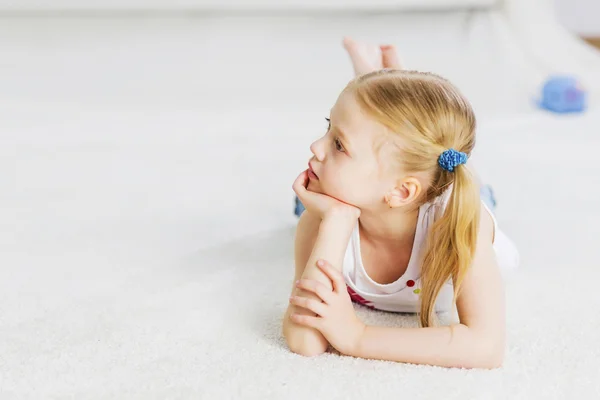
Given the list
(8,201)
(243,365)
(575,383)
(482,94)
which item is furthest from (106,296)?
(482,94)

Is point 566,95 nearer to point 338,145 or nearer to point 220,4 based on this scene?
point 220,4

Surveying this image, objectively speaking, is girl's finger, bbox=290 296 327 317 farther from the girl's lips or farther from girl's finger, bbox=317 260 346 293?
the girl's lips

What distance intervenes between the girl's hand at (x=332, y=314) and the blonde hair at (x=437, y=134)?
4.9 inches

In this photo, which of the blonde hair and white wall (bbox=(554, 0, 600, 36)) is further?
white wall (bbox=(554, 0, 600, 36))

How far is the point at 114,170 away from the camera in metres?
1.75

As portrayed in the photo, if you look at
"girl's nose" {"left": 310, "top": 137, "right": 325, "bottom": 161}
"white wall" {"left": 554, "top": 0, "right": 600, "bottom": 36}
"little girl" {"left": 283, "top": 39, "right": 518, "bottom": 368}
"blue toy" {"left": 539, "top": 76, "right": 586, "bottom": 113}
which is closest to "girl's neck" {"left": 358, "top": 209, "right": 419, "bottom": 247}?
"little girl" {"left": 283, "top": 39, "right": 518, "bottom": 368}

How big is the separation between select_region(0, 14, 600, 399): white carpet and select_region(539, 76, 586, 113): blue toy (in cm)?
5

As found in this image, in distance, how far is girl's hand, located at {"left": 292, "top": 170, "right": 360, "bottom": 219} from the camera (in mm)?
980

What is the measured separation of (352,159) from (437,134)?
0.34ft

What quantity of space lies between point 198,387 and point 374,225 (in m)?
0.31

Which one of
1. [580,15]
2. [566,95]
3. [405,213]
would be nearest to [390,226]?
[405,213]

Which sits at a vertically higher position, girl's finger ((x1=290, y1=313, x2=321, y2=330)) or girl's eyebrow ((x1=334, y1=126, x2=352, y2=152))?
girl's eyebrow ((x1=334, y1=126, x2=352, y2=152))

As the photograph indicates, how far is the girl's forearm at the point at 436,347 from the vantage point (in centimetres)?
93

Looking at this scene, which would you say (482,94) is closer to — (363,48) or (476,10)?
(476,10)
